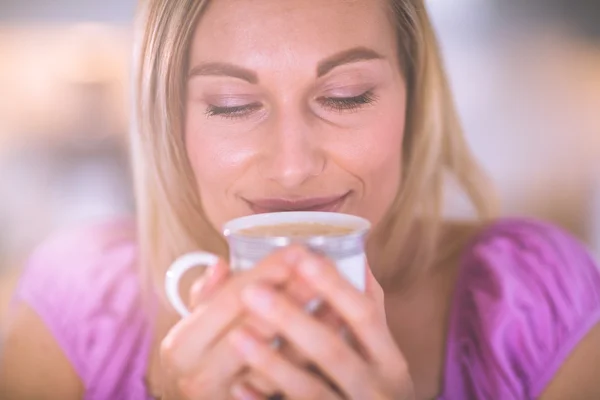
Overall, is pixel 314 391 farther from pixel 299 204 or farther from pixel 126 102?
pixel 126 102

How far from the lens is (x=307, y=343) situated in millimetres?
425

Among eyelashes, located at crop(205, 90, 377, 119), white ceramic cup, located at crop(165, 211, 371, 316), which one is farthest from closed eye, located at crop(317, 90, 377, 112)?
white ceramic cup, located at crop(165, 211, 371, 316)

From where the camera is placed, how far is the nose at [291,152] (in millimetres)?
518

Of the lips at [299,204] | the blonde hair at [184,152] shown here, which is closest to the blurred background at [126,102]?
the blonde hair at [184,152]

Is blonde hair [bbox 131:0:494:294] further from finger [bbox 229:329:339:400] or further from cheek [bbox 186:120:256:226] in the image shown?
finger [bbox 229:329:339:400]

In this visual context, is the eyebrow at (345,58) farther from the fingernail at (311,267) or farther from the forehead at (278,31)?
the fingernail at (311,267)

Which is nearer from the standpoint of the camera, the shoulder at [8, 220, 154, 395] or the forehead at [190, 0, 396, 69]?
the forehead at [190, 0, 396, 69]

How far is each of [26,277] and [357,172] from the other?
38 centimetres

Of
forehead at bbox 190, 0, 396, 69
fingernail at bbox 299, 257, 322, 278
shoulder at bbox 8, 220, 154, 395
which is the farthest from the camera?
shoulder at bbox 8, 220, 154, 395

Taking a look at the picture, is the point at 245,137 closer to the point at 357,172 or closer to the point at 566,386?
the point at 357,172

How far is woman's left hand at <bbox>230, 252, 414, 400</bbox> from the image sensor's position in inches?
16.5

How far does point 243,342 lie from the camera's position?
433 millimetres

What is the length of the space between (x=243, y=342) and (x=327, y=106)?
226mm

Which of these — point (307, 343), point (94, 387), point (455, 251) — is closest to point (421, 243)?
point (455, 251)
